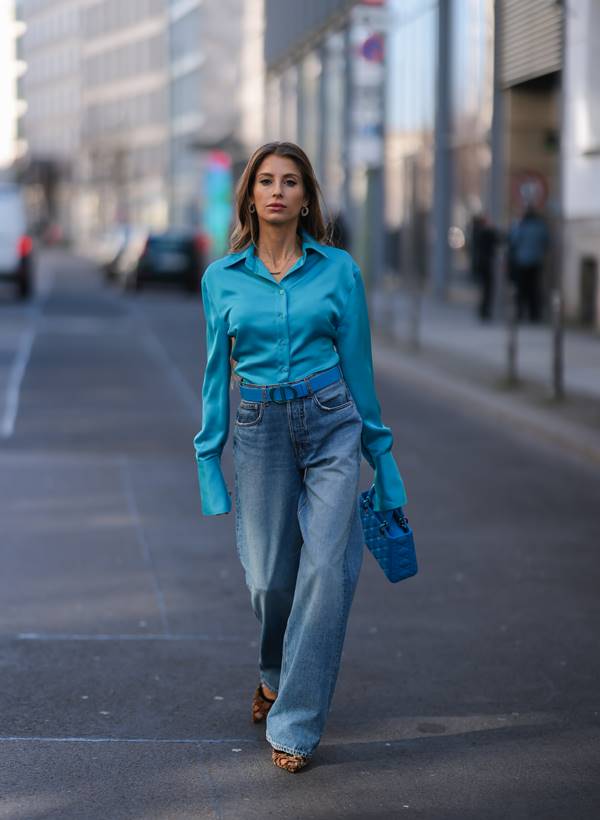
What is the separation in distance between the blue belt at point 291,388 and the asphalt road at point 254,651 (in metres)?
1.00

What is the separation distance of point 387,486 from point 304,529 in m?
0.28

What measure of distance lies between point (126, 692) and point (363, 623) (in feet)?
4.42

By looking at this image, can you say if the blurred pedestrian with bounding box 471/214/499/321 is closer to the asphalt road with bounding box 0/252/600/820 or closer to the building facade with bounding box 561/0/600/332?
the building facade with bounding box 561/0/600/332

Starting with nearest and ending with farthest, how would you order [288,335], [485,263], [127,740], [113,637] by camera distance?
[288,335], [127,740], [113,637], [485,263]

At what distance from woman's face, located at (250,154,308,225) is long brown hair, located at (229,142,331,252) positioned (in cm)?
2

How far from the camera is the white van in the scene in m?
32.2

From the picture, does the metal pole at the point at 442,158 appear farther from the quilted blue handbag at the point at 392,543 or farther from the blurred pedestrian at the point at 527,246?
the quilted blue handbag at the point at 392,543

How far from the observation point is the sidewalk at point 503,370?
12445 mm

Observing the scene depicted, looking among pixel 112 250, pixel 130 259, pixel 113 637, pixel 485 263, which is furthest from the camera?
pixel 112 250

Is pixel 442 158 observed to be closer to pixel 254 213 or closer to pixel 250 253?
pixel 254 213

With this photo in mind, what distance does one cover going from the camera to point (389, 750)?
4.65m

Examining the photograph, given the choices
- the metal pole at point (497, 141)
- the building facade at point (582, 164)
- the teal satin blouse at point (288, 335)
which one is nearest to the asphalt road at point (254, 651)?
the teal satin blouse at point (288, 335)

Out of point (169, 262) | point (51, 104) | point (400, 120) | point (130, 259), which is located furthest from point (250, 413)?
point (51, 104)

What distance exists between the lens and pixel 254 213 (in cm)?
455
